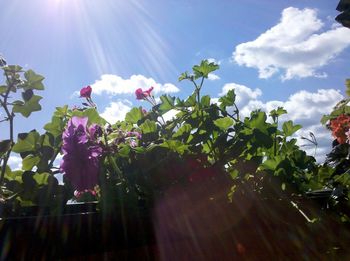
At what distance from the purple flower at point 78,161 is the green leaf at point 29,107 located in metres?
0.22

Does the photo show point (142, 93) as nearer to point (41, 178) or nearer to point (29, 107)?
point (29, 107)

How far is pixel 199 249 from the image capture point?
844mm

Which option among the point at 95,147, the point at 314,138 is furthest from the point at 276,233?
the point at 314,138

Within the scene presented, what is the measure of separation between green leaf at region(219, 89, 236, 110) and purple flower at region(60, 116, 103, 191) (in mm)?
516

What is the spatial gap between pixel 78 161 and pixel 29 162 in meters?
0.19

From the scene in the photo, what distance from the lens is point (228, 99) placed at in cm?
129

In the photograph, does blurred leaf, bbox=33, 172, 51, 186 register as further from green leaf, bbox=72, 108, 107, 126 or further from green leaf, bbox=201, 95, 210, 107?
green leaf, bbox=201, 95, 210, 107

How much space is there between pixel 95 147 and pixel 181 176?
0.78ft

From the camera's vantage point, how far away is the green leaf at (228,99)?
50.8 inches

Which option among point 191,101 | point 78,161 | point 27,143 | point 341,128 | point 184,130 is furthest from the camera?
point 341,128

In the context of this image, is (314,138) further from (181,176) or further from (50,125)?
(50,125)

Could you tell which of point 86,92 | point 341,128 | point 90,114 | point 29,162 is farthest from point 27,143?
point 341,128

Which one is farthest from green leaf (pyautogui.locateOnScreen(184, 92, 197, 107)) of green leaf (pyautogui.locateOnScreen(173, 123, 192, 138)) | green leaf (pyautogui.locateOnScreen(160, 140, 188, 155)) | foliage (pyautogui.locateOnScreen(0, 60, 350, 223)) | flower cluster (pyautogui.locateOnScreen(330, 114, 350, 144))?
flower cluster (pyautogui.locateOnScreen(330, 114, 350, 144))

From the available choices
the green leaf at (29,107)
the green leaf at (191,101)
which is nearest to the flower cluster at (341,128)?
the green leaf at (191,101)
